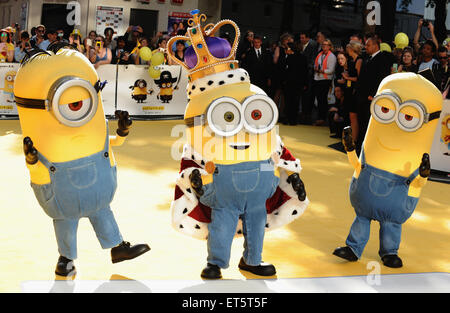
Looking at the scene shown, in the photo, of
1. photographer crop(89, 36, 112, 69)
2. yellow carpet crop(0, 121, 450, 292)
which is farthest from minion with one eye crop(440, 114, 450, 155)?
photographer crop(89, 36, 112, 69)

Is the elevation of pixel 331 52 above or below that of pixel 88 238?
above

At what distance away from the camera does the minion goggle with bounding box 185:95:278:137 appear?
12.4ft

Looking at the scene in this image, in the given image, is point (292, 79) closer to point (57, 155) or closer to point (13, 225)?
point (13, 225)

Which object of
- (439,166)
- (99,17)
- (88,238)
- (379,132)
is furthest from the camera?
(99,17)

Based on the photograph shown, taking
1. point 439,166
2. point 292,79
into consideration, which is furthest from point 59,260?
point 292,79

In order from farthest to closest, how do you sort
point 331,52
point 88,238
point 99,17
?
1. point 99,17
2. point 331,52
3. point 88,238

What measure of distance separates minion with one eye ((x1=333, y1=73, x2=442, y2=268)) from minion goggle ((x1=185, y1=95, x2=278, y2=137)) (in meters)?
0.86

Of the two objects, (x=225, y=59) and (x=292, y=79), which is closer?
(x=225, y=59)

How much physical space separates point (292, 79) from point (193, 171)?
25.0 ft

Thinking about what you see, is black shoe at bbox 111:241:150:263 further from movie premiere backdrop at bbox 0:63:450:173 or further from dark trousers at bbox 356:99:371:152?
movie premiere backdrop at bbox 0:63:450:173

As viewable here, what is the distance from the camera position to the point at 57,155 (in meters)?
3.68

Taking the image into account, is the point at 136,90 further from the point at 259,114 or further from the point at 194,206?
the point at 259,114

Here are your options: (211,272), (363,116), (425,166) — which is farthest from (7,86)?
(425,166)

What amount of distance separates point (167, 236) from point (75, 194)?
1379 millimetres
